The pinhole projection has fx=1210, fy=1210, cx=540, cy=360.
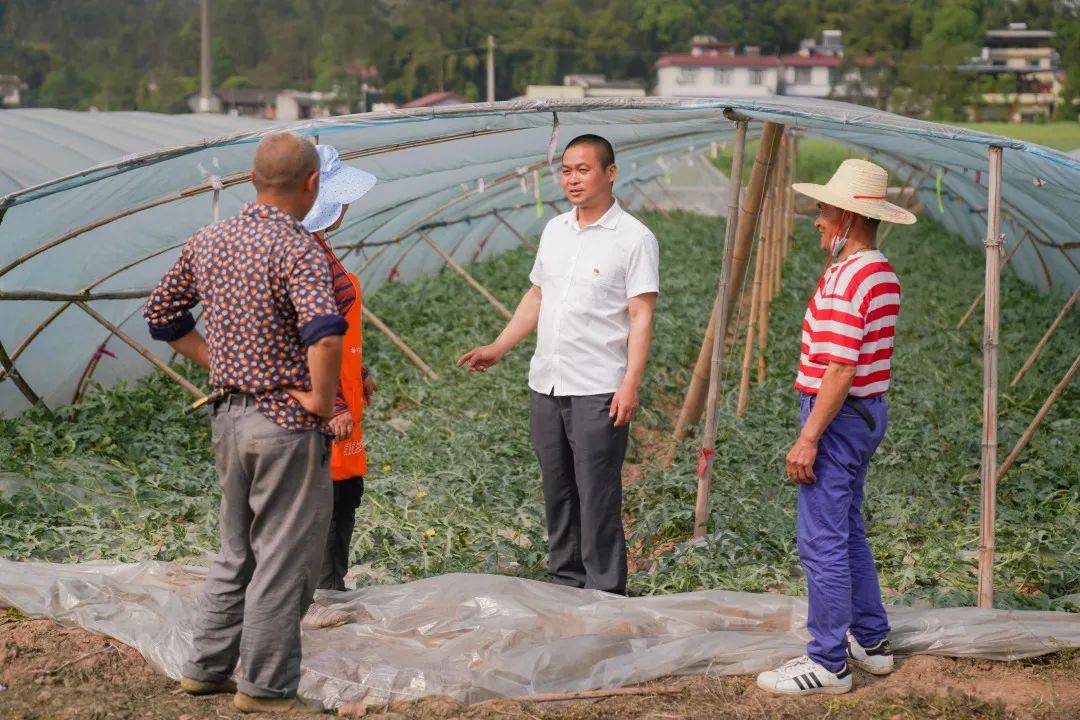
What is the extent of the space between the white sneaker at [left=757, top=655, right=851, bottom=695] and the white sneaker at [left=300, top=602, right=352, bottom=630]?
54.0 inches

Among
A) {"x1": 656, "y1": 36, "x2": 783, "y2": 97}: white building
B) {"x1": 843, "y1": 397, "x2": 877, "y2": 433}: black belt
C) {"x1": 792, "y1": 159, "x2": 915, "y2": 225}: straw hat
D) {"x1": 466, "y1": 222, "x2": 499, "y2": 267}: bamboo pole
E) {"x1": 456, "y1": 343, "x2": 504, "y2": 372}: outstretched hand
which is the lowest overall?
{"x1": 466, "y1": 222, "x2": 499, "y2": 267}: bamboo pole

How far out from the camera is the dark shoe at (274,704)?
11.0 ft

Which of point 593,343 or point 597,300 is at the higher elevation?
point 597,300

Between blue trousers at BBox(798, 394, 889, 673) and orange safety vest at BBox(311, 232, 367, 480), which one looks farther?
orange safety vest at BBox(311, 232, 367, 480)

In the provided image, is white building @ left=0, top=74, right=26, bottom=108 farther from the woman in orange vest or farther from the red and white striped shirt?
the red and white striped shirt

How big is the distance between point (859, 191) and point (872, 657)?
4.78 ft

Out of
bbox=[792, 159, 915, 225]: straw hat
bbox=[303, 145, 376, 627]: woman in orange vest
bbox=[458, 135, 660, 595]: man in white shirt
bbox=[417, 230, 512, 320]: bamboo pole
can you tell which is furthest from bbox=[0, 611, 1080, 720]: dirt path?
bbox=[417, 230, 512, 320]: bamboo pole

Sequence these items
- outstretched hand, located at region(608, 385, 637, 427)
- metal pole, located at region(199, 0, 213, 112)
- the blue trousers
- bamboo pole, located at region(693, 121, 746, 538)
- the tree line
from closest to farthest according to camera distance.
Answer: the blue trousers, outstretched hand, located at region(608, 385, 637, 427), bamboo pole, located at region(693, 121, 746, 538), metal pole, located at region(199, 0, 213, 112), the tree line

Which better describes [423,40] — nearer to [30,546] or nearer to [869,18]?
[869,18]

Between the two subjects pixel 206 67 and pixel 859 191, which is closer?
pixel 859 191

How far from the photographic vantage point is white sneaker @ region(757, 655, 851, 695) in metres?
3.63

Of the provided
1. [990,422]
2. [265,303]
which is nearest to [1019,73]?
[990,422]

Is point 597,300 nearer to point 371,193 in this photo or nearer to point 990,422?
point 990,422

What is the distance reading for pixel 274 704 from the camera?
3.37 metres
